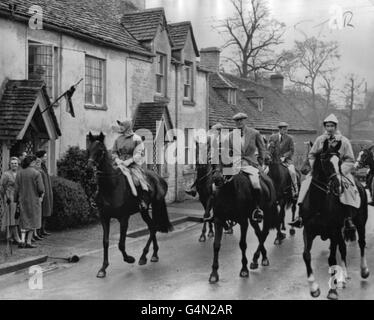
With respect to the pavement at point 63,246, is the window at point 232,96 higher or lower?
higher

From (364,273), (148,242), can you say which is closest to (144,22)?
(148,242)

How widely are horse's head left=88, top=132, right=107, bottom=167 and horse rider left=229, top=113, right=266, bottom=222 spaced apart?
7.86 ft

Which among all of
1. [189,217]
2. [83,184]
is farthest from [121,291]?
[189,217]

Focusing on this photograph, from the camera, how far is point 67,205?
46.9 ft

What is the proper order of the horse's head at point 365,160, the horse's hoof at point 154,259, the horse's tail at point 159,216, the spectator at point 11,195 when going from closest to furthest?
the horse's hoof at point 154,259 < the horse's tail at point 159,216 < the spectator at point 11,195 < the horse's head at point 365,160

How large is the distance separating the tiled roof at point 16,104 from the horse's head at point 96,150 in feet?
15.3

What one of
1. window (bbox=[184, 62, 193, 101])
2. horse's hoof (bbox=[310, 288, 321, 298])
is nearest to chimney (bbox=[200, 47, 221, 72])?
window (bbox=[184, 62, 193, 101])

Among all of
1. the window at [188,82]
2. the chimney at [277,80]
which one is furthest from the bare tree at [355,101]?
the window at [188,82]

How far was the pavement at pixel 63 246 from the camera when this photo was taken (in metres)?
10.4

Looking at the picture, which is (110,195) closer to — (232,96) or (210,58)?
(232,96)

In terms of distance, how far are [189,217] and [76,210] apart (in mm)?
4585

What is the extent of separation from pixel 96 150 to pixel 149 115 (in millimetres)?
10851

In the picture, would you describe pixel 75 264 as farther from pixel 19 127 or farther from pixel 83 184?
pixel 83 184

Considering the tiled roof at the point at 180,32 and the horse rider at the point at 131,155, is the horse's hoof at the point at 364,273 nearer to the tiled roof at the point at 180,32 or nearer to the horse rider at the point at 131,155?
the horse rider at the point at 131,155
